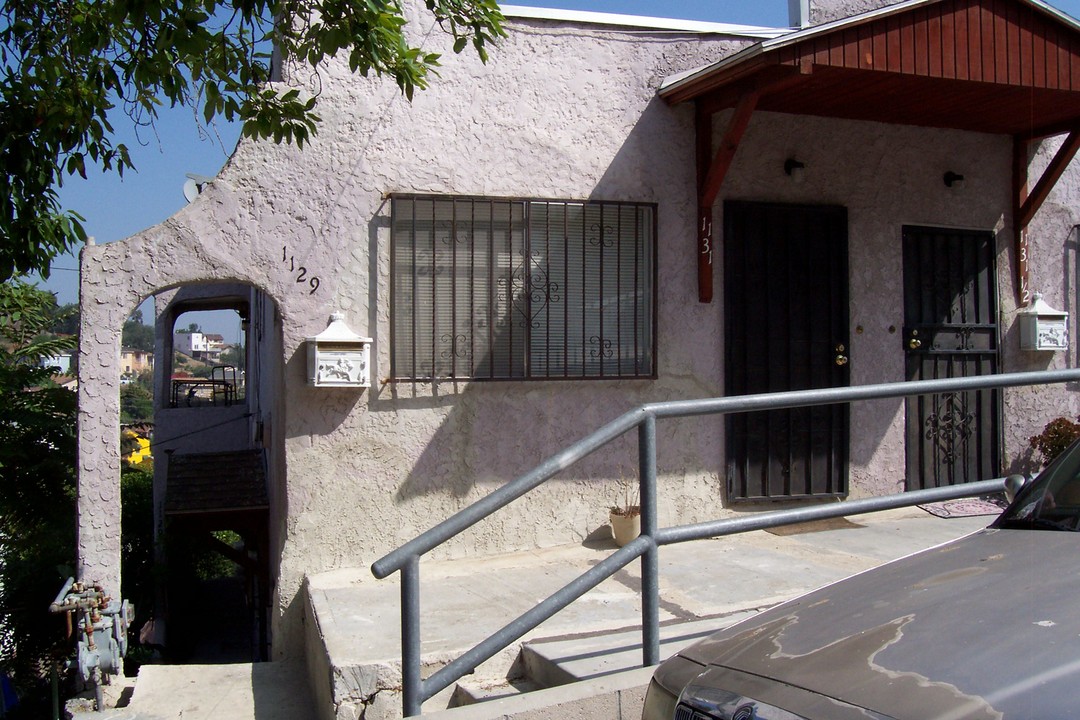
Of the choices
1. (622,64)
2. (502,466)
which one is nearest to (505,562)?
(502,466)

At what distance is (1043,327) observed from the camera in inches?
299

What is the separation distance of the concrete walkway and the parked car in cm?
117

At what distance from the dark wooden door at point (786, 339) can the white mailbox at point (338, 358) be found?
2.63 m

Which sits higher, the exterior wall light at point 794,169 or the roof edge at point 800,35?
the roof edge at point 800,35

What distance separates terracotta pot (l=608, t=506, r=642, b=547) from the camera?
6.16m

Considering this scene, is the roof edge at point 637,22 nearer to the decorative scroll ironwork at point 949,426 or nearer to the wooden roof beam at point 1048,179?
the wooden roof beam at point 1048,179

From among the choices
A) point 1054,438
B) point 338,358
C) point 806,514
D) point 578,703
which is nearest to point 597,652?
point 578,703

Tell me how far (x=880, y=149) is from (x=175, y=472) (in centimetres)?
740

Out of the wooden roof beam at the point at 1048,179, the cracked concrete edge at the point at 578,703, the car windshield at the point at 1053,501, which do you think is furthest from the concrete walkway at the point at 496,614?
the wooden roof beam at the point at 1048,179

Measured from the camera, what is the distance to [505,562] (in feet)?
19.7

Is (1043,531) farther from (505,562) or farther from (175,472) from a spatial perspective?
(175,472)

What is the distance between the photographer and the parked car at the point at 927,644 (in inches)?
73.8

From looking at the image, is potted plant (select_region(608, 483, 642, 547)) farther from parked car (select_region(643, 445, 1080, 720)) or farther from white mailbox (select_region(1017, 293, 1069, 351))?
white mailbox (select_region(1017, 293, 1069, 351))

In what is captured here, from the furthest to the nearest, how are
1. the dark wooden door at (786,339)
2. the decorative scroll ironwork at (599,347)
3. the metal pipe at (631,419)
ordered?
the dark wooden door at (786,339) → the decorative scroll ironwork at (599,347) → the metal pipe at (631,419)
